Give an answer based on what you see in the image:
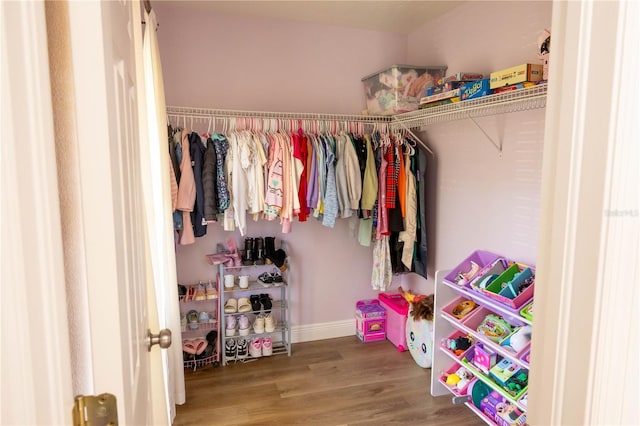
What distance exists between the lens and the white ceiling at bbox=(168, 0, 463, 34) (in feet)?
9.84

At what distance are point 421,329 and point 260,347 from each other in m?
1.24

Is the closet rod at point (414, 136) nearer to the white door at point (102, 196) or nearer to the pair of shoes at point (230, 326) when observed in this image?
the pair of shoes at point (230, 326)

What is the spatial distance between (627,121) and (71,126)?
84 cm

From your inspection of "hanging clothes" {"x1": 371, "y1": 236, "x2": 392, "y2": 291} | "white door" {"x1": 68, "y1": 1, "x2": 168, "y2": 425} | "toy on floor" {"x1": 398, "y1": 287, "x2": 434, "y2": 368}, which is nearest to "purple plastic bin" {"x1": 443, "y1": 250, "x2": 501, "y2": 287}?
"toy on floor" {"x1": 398, "y1": 287, "x2": 434, "y2": 368}

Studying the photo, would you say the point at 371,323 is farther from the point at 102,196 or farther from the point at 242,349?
the point at 102,196

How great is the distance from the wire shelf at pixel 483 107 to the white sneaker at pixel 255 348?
2.03m

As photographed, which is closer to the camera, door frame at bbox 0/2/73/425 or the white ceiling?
door frame at bbox 0/2/73/425

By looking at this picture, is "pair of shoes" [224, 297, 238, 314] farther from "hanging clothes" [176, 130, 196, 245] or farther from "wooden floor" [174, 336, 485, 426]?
"hanging clothes" [176, 130, 196, 245]

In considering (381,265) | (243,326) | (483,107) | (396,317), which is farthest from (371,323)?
(483,107)

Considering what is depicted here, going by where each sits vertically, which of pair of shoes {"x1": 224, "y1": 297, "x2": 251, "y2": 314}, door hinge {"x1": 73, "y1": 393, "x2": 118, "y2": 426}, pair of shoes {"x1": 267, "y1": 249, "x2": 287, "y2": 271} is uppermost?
door hinge {"x1": 73, "y1": 393, "x2": 118, "y2": 426}

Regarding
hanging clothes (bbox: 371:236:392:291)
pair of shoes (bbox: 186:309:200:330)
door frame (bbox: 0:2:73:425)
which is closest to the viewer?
door frame (bbox: 0:2:73:425)

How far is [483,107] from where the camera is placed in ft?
8.04

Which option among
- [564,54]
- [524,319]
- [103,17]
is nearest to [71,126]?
[103,17]

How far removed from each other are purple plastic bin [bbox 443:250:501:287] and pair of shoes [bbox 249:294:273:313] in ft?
4.59
